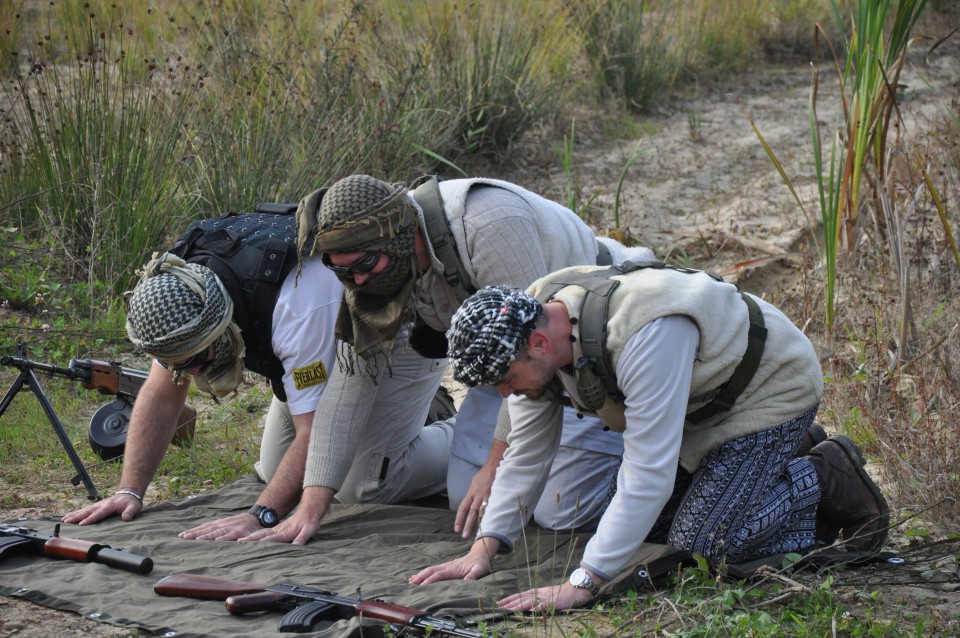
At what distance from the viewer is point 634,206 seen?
24.6ft

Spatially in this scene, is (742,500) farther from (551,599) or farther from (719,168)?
(719,168)

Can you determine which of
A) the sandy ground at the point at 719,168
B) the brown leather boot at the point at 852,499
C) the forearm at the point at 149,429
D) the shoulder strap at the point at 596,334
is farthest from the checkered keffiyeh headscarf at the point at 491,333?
the sandy ground at the point at 719,168

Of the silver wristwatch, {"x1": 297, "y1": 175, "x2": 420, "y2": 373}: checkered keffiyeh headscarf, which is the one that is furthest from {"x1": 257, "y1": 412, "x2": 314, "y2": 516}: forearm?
the silver wristwatch

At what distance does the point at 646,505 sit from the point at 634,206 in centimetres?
509

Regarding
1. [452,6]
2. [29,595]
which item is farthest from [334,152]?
[29,595]

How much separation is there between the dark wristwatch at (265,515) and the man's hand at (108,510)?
43 cm

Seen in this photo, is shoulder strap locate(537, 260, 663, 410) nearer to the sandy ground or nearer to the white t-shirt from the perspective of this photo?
the white t-shirt

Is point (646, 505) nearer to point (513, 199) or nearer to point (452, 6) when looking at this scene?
point (513, 199)

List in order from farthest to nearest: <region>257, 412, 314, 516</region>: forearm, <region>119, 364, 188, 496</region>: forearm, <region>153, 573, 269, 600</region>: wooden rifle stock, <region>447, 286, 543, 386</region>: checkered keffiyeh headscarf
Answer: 1. <region>119, 364, 188, 496</region>: forearm
2. <region>257, 412, 314, 516</region>: forearm
3. <region>153, 573, 269, 600</region>: wooden rifle stock
4. <region>447, 286, 543, 386</region>: checkered keffiyeh headscarf

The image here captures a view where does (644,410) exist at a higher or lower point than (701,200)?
higher

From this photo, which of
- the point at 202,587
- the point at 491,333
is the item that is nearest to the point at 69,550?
the point at 202,587

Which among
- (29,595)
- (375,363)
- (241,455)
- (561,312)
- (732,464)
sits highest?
(561,312)

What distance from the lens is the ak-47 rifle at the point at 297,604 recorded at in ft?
8.66

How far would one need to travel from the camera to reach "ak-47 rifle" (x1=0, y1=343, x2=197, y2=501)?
12.8 ft
